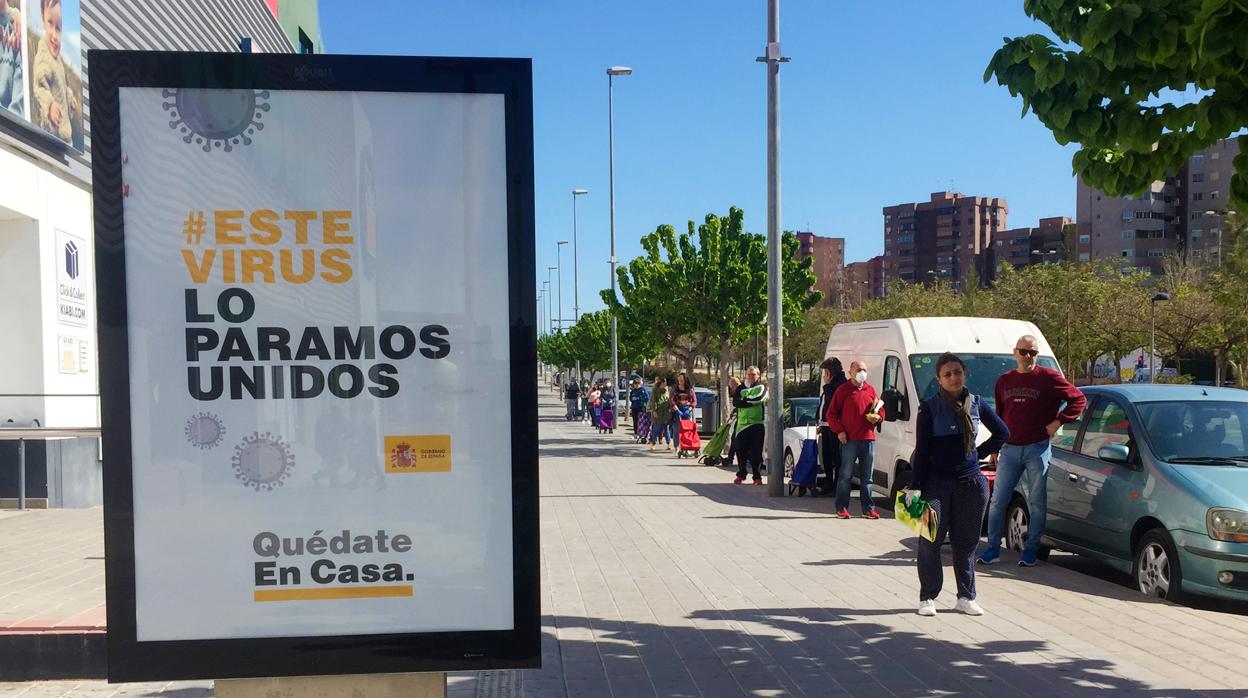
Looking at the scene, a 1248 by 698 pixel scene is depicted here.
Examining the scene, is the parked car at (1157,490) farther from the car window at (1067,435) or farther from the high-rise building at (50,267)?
the high-rise building at (50,267)

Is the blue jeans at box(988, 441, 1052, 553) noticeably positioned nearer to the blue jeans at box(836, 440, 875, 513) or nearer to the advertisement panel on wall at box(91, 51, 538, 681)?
the blue jeans at box(836, 440, 875, 513)

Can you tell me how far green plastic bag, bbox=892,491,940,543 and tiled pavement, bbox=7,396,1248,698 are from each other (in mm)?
566

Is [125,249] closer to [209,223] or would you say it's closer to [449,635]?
[209,223]

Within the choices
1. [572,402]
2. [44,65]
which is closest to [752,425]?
[44,65]

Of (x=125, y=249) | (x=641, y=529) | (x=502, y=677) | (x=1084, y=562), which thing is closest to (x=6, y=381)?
(x=641, y=529)

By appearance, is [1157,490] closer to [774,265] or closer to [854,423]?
[854,423]

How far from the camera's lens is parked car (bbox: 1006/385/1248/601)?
691 centimetres

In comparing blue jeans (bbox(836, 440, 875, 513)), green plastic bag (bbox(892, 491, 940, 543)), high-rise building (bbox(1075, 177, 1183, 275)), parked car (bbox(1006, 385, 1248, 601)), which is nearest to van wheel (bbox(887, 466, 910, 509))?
blue jeans (bbox(836, 440, 875, 513))

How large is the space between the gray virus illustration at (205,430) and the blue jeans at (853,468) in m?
9.03

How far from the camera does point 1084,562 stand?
9.30m

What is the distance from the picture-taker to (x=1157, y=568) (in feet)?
24.0

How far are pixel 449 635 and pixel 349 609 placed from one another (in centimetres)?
31

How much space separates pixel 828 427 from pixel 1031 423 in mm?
4752

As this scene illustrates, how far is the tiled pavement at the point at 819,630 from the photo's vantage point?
17.1 ft
